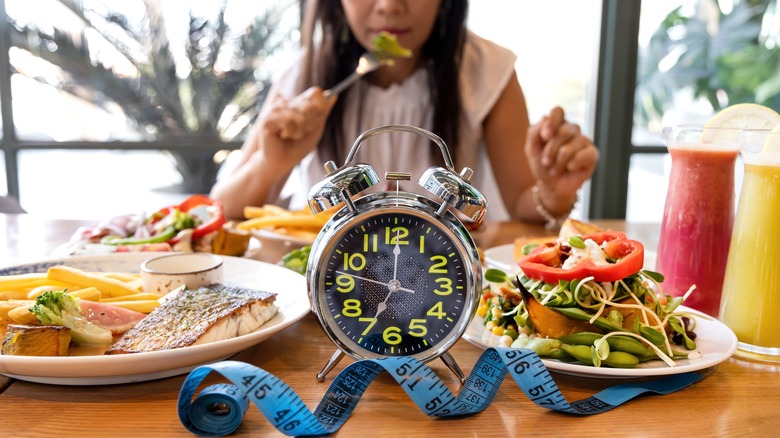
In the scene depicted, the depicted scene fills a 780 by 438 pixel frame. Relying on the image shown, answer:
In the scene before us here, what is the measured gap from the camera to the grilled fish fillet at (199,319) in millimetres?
1088

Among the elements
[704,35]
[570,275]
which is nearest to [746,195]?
[570,275]

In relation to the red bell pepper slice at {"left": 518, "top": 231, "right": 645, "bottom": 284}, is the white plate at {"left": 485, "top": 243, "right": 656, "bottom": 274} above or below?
below

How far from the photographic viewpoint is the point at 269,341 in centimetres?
132

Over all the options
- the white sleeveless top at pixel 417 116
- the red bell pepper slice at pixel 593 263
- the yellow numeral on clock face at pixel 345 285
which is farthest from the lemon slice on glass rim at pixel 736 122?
the white sleeveless top at pixel 417 116

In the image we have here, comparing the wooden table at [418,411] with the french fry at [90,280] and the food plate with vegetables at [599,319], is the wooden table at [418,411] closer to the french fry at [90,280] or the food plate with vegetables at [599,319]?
the food plate with vegetables at [599,319]

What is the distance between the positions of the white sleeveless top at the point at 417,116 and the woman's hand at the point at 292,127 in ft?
1.69

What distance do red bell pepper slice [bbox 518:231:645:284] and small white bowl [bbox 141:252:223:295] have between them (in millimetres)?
709

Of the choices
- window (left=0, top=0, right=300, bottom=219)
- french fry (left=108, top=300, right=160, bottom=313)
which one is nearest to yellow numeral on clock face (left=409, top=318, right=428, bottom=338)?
french fry (left=108, top=300, right=160, bottom=313)

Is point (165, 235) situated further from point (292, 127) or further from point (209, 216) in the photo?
point (292, 127)

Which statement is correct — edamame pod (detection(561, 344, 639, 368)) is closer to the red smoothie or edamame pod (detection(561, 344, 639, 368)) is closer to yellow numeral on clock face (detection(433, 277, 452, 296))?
yellow numeral on clock face (detection(433, 277, 452, 296))

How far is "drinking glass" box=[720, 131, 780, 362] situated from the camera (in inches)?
47.8

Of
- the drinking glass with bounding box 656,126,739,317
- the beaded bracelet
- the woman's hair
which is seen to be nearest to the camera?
the drinking glass with bounding box 656,126,739,317

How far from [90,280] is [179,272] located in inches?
7.5

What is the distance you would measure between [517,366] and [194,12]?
4835 mm
